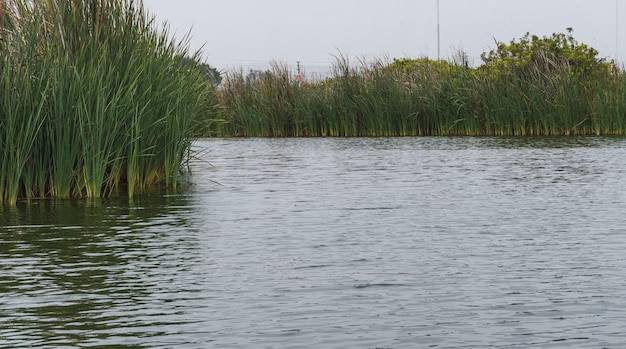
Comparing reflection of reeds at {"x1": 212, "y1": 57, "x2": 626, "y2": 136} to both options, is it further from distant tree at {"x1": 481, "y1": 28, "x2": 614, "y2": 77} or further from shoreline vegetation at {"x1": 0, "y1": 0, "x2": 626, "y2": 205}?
shoreline vegetation at {"x1": 0, "y1": 0, "x2": 626, "y2": 205}

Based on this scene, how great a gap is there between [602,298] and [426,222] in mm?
3937

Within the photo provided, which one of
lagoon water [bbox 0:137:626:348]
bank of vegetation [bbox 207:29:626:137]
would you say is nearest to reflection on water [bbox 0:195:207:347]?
lagoon water [bbox 0:137:626:348]

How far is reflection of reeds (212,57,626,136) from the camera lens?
27.9 metres

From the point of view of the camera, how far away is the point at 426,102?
29938mm

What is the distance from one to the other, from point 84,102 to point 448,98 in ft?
63.0

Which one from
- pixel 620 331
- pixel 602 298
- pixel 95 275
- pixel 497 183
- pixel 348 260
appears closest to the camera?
pixel 620 331

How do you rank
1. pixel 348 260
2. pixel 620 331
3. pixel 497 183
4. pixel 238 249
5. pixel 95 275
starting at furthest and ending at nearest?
pixel 497 183 < pixel 238 249 < pixel 348 260 < pixel 95 275 < pixel 620 331

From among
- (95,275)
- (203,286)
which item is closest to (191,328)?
(203,286)

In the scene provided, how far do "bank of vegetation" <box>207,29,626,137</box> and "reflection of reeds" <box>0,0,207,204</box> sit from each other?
15744 mm

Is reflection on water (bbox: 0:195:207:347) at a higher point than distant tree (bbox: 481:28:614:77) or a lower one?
lower

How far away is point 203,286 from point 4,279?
1.41 meters

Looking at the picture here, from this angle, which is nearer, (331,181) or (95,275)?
(95,275)

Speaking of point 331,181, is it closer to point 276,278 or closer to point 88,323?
point 276,278

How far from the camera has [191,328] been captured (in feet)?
19.1
